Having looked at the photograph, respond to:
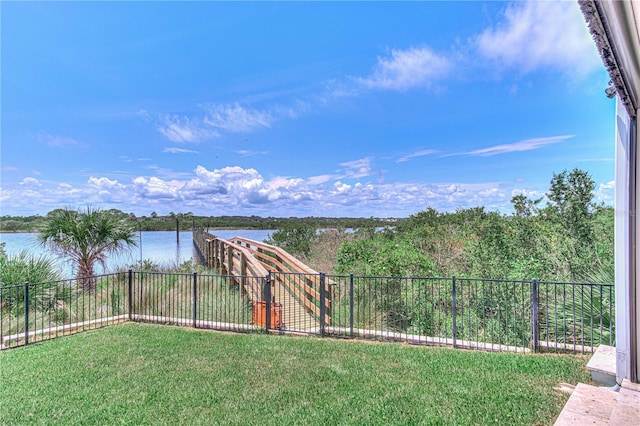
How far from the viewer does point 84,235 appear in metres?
8.78

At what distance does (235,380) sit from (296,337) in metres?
1.89

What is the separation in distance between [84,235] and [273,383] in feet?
26.1

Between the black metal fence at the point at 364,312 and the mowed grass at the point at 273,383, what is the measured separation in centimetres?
64

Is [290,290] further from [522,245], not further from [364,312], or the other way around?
[522,245]

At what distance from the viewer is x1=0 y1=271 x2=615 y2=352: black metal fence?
191 inches

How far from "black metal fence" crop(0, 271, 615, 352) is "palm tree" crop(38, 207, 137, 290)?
5.82 feet

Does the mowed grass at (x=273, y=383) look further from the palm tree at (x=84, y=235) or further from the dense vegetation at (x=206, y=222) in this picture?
the dense vegetation at (x=206, y=222)

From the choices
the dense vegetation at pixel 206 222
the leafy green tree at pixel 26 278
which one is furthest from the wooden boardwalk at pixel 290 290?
the dense vegetation at pixel 206 222

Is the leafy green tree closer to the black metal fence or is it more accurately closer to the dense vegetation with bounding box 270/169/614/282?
the black metal fence

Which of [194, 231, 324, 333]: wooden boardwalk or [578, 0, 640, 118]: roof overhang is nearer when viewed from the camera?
[578, 0, 640, 118]: roof overhang

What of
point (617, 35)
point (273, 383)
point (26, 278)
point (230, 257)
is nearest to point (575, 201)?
point (617, 35)

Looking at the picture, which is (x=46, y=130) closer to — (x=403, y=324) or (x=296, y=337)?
(x=296, y=337)

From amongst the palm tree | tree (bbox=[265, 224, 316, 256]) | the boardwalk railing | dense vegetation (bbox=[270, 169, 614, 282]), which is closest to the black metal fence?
the boardwalk railing

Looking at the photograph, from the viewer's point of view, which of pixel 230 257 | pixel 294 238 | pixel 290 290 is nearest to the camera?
pixel 290 290
